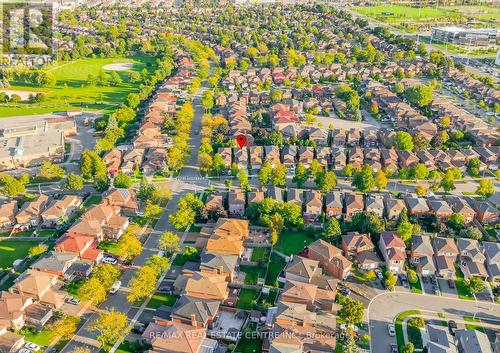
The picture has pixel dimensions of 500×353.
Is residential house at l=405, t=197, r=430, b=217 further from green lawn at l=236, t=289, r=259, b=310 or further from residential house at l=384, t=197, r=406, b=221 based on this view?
green lawn at l=236, t=289, r=259, b=310

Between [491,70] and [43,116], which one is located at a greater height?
[491,70]

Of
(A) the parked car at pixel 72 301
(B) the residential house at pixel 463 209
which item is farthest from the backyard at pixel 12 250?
(B) the residential house at pixel 463 209

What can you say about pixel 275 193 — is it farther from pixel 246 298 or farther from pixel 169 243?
pixel 246 298

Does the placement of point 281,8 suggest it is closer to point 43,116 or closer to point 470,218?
point 43,116

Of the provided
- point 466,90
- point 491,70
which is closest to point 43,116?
point 466,90

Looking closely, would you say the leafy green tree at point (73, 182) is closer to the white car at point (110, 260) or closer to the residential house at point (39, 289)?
the white car at point (110, 260)

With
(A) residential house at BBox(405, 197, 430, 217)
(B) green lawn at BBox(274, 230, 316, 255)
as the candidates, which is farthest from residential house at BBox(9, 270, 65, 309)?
(A) residential house at BBox(405, 197, 430, 217)
